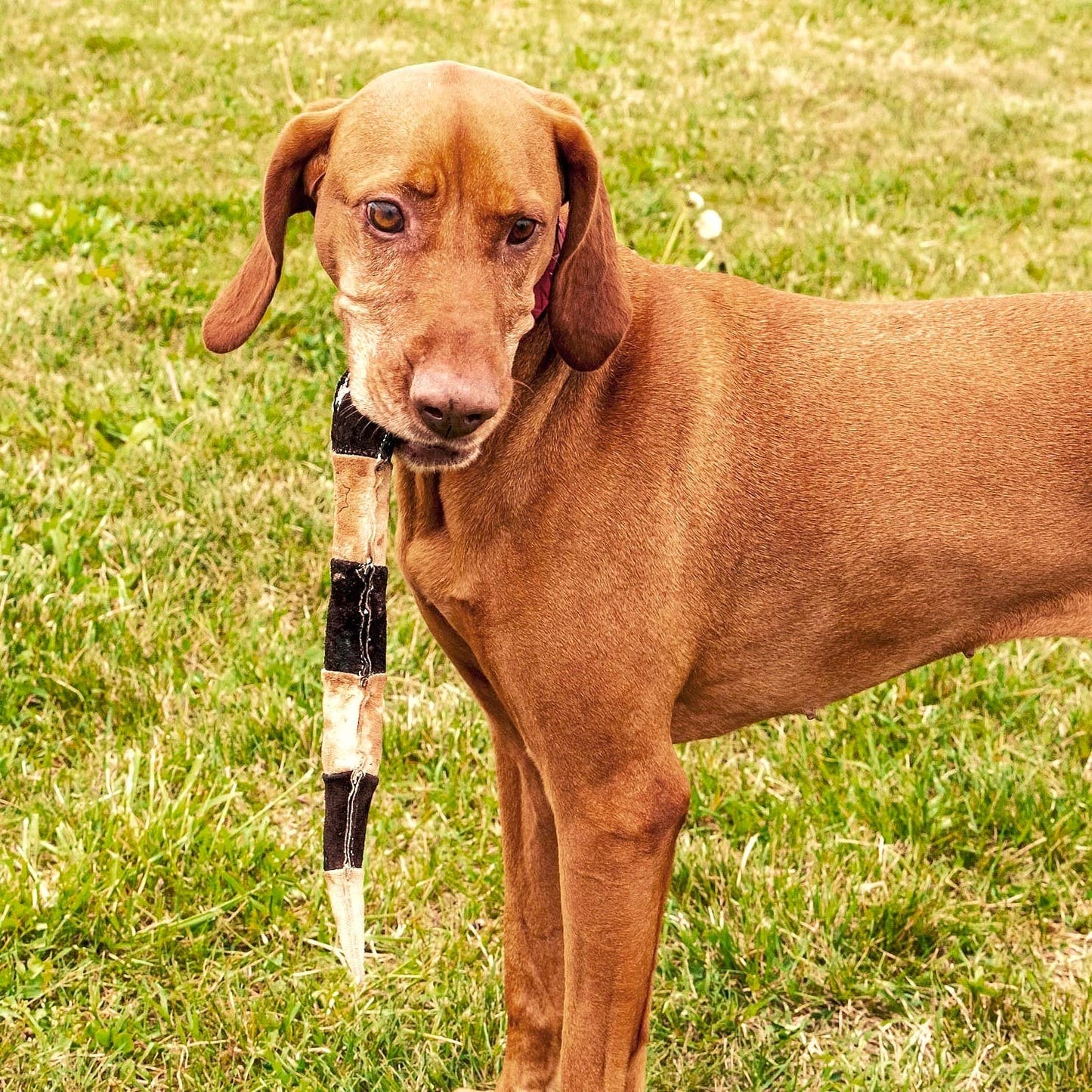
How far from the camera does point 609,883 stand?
8.34ft

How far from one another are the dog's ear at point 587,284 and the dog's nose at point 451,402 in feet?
1.08

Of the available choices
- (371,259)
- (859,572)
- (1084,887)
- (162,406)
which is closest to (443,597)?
(371,259)

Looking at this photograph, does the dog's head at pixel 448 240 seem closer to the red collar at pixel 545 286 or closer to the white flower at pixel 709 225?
the red collar at pixel 545 286

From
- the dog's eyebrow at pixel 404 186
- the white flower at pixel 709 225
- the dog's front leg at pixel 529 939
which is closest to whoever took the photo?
the dog's eyebrow at pixel 404 186

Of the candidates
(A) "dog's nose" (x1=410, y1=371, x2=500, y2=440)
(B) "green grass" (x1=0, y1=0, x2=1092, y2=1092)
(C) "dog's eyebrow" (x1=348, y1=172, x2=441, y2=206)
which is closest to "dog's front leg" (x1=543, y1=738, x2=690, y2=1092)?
(B) "green grass" (x1=0, y1=0, x2=1092, y2=1092)

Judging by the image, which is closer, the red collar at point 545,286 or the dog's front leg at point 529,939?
the red collar at point 545,286

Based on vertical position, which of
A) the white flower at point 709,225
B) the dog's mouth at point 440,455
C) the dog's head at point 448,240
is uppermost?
the dog's head at point 448,240

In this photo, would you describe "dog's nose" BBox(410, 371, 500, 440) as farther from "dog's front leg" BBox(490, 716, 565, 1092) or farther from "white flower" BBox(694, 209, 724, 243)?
"white flower" BBox(694, 209, 724, 243)

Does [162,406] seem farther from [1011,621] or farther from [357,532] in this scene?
[1011,621]

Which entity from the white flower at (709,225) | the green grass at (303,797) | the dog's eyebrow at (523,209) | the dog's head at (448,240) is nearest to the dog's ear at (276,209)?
the dog's head at (448,240)

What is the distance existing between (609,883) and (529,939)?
1.60ft

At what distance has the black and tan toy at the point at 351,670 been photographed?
8.62 feet

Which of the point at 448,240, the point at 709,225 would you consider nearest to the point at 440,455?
the point at 448,240

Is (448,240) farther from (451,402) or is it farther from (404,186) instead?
(451,402)
